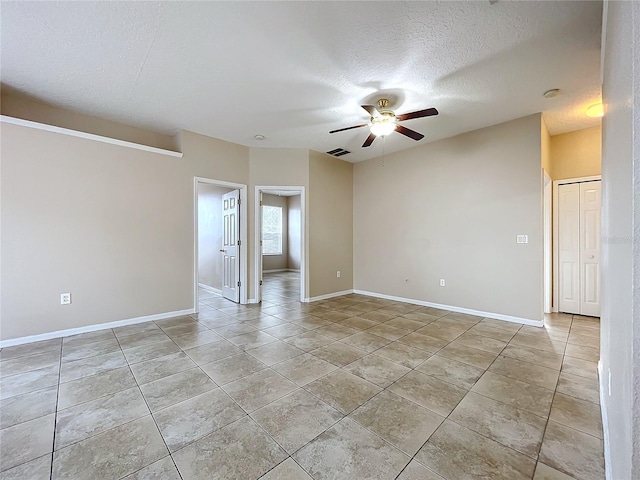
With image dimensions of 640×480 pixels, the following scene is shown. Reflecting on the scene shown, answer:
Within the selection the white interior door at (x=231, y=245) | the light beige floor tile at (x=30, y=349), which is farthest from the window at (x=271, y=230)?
the light beige floor tile at (x=30, y=349)

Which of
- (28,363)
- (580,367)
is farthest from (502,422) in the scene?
(28,363)

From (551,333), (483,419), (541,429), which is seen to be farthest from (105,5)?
(551,333)

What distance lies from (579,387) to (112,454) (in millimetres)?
3347

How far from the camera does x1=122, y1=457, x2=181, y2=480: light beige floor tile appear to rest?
137 centimetres

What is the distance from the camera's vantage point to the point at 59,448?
156 centimetres

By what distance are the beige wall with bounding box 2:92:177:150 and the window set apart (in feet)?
17.1

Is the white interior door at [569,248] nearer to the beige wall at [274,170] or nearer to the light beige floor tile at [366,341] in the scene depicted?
the light beige floor tile at [366,341]

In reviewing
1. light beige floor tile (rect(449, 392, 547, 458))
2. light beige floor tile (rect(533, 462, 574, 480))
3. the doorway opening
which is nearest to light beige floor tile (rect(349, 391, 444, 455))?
light beige floor tile (rect(449, 392, 547, 458))

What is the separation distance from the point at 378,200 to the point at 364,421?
436 cm

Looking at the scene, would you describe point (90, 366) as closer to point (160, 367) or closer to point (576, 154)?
point (160, 367)

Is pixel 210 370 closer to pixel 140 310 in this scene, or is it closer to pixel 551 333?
pixel 140 310

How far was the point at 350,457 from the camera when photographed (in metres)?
1.50

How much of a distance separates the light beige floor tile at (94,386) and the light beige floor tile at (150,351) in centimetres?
25

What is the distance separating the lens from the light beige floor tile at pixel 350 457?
1.40 metres
